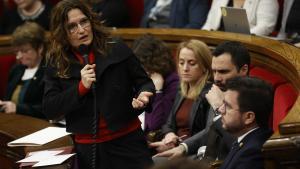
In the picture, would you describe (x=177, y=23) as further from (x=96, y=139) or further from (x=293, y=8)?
(x=96, y=139)

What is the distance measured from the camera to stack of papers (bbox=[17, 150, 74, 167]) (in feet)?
8.01

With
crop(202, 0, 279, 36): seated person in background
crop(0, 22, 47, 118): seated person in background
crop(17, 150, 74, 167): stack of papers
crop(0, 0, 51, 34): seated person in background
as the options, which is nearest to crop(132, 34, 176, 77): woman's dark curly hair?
crop(202, 0, 279, 36): seated person in background

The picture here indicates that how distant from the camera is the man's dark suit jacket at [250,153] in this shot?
1968mm

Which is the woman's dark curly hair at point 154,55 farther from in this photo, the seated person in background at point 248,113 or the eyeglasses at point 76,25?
the seated person in background at point 248,113

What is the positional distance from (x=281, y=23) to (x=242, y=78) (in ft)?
5.58

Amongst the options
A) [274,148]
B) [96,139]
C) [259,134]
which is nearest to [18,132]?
[96,139]

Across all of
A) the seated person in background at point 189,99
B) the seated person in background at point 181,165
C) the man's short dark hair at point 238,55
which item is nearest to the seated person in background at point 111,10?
the seated person in background at point 189,99

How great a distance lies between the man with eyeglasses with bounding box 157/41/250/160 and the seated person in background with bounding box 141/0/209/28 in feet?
5.01

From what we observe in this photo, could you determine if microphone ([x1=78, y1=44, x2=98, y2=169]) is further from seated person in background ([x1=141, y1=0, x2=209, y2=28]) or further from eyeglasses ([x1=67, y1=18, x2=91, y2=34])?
seated person in background ([x1=141, y1=0, x2=209, y2=28])

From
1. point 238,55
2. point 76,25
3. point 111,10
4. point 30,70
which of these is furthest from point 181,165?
point 111,10

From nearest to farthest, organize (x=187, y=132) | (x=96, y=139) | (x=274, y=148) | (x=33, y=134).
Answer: (x=274, y=148) → (x=96, y=139) → (x=33, y=134) → (x=187, y=132)

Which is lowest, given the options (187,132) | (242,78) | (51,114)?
(187,132)

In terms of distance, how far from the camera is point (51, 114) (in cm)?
246

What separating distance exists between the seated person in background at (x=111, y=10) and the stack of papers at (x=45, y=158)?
2.12m
